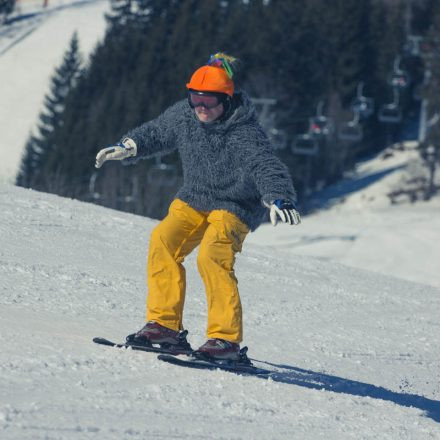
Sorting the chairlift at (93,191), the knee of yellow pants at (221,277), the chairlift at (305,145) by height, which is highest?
the chairlift at (305,145)

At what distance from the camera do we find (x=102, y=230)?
12047 millimetres

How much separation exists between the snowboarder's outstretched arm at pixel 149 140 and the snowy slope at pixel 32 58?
204 feet

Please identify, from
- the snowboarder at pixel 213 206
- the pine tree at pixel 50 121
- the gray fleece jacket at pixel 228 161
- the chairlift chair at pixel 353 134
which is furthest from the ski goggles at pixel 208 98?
the pine tree at pixel 50 121

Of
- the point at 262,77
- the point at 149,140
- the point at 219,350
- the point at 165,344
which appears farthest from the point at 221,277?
the point at 262,77

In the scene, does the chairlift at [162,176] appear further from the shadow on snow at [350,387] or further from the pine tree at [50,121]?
the shadow on snow at [350,387]

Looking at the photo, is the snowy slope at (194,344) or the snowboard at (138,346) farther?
the snowboard at (138,346)

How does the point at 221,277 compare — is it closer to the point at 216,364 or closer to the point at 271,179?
the point at 216,364

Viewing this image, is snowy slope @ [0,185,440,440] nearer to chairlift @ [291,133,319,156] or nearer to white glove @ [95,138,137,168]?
white glove @ [95,138,137,168]

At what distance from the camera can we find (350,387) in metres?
7.70

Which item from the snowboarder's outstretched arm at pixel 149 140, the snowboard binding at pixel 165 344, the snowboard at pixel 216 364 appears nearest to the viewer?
the snowboard at pixel 216 364

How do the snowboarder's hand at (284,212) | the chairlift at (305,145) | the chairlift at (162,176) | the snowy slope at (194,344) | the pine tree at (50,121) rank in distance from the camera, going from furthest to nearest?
the pine tree at (50,121) → the chairlift at (162,176) → the chairlift at (305,145) → the snowboarder's hand at (284,212) → the snowy slope at (194,344)

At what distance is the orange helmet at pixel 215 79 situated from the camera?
22.3ft

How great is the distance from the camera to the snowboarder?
6.83 meters

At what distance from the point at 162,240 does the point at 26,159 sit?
60.9 metres
